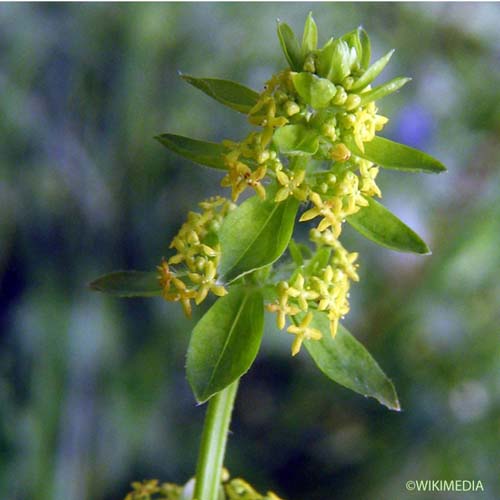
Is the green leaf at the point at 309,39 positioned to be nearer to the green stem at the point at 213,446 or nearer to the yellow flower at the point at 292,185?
the yellow flower at the point at 292,185

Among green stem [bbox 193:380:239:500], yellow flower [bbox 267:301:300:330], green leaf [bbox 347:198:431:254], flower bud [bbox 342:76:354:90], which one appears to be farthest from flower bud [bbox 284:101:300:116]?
green stem [bbox 193:380:239:500]

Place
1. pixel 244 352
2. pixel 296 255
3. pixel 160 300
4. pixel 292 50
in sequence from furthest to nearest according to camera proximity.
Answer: pixel 160 300 → pixel 296 255 → pixel 292 50 → pixel 244 352

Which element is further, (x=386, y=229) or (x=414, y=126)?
(x=414, y=126)

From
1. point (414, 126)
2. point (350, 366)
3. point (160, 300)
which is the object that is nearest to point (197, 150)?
point (350, 366)

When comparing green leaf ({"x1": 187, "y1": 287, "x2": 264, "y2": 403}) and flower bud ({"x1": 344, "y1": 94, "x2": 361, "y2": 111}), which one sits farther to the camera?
flower bud ({"x1": 344, "y1": 94, "x2": 361, "y2": 111})

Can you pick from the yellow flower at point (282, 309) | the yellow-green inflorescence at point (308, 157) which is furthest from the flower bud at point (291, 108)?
the yellow flower at point (282, 309)

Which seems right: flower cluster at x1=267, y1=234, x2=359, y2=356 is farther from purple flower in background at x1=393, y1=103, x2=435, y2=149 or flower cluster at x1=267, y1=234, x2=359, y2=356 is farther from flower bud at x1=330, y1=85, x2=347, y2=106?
purple flower in background at x1=393, y1=103, x2=435, y2=149

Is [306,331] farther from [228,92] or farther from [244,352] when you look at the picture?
[228,92]
